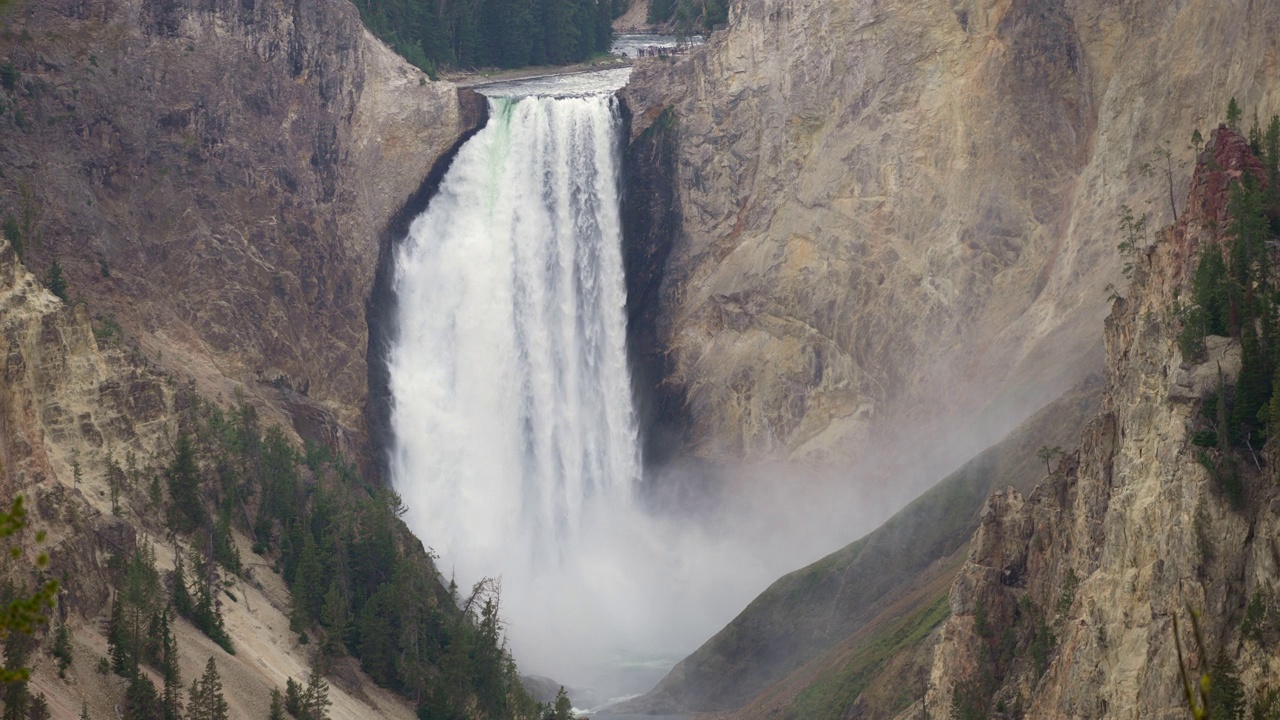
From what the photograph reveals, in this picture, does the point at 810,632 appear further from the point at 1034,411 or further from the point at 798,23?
the point at 798,23

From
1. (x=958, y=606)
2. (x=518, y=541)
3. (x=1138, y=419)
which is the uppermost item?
(x=1138, y=419)

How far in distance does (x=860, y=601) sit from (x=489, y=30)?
61060 millimetres

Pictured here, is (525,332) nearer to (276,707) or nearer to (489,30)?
(489,30)

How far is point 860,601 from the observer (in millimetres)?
80500

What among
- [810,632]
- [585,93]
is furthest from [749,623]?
[585,93]

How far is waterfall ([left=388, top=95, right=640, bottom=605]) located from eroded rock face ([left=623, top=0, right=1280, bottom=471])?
4502 mm

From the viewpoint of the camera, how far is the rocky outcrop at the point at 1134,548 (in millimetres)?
45875

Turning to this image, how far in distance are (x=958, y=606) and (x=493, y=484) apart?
158ft

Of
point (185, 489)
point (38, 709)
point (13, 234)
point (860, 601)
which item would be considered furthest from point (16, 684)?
point (860, 601)

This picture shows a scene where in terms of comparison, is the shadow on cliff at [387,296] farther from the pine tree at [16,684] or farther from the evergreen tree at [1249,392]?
the evergreen tree at [1249,392]

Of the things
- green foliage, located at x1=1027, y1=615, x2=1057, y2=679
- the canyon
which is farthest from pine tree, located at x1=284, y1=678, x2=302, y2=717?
green foliage, located at x1=1027, y1=615, x2=1057, y2=679

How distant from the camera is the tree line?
4466 inches

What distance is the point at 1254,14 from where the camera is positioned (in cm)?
7044

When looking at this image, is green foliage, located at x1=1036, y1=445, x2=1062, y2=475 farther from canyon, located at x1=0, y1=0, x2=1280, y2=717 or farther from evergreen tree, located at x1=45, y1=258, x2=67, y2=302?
evergreen tree, located at x1=45, y1=258, x2=67, y2=302
